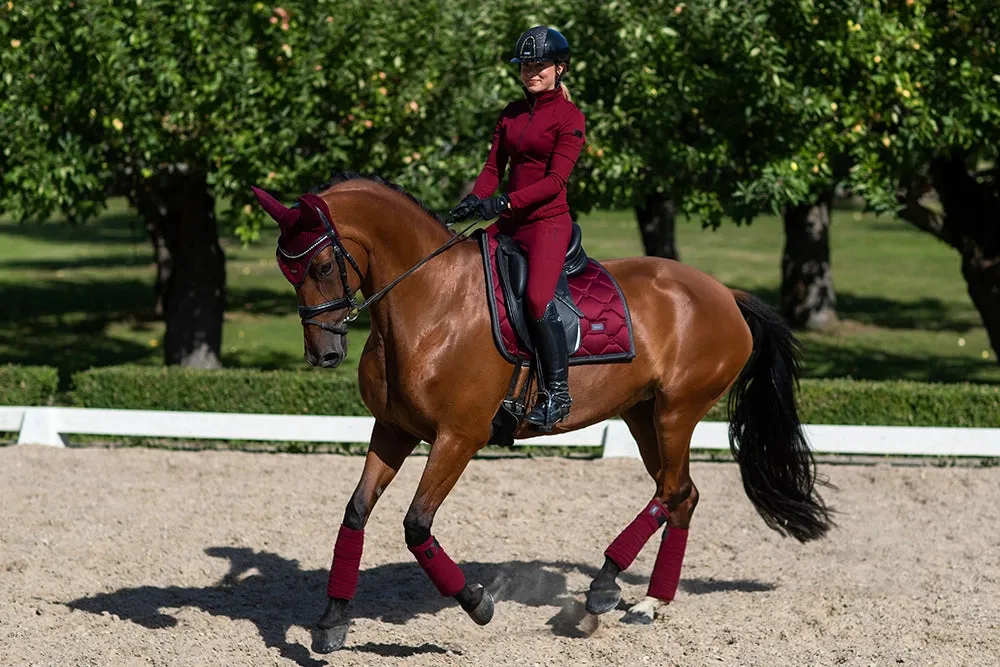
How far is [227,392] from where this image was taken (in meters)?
12.3

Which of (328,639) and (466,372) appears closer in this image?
(328,639)

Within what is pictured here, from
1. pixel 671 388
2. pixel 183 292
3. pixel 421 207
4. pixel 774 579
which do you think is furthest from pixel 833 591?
pixel 183 292

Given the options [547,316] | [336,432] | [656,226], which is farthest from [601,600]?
[656,226]

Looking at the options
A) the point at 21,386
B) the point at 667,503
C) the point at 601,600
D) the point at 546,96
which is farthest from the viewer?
the point at 21,386

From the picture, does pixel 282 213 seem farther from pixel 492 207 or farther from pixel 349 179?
pixel 492 207

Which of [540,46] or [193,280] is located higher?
[540,46]

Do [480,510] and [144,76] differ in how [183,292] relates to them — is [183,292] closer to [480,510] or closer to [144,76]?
[144,76]

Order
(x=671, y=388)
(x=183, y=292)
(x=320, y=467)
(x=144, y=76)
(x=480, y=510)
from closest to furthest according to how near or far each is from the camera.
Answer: (x=671, y=388) < (x=480, y=510) < (x=320, y=467) < (x=144, y=76) < (x=183, y=292)

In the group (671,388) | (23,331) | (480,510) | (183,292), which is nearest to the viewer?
(671,388)

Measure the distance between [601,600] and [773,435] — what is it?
183 centimetres

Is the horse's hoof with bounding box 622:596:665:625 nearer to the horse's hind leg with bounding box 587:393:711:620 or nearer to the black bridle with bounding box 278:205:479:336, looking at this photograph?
the horse's hind leg with bounding box 587:393:711:620

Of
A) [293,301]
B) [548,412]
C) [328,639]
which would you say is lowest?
[293,301]

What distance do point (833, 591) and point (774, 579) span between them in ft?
1.48

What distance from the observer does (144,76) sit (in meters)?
12.8
